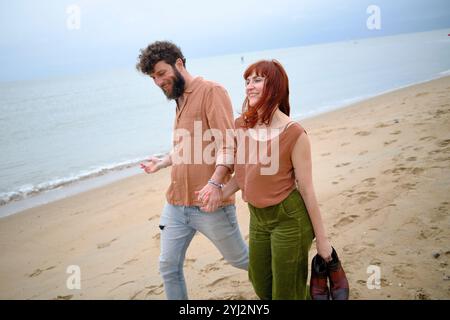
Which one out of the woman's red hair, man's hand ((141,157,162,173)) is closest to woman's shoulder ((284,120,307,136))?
the woman's red hair

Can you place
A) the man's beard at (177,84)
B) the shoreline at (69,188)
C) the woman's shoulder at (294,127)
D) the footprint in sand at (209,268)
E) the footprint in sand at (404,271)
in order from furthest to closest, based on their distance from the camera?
the shoreline at (69,188)
the footprint in sand at (209,268)
the footprint in sand at (404,271)
the man's beard at (177,84)
the woman's shoulder at (294,127)

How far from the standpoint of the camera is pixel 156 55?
2445 millimetres

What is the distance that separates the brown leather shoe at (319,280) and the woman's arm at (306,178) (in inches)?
5.5

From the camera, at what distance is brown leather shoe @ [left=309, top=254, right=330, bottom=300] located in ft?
7.08

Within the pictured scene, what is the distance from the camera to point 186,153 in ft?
7.95

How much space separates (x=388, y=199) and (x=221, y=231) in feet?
9.38

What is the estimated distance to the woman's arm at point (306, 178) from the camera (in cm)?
196

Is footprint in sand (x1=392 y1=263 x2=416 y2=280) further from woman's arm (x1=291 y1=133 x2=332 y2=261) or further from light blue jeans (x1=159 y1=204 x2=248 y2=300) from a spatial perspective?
light blue jeans (x1=159 y1=204 x2=248 y2=300)

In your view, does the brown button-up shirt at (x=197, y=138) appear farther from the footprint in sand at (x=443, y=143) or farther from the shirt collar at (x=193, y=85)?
the footprint in sand at (x=443, y=143)

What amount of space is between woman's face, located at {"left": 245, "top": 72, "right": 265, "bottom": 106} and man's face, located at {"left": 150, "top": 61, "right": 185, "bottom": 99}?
0.60 m

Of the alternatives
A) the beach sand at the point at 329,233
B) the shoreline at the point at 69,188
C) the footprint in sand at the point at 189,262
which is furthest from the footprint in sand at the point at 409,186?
the shoreline at the point at 69,188

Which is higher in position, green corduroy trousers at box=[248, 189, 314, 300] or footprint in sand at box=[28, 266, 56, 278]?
green corduroy trousers at box=[248, 189, 314, 300]

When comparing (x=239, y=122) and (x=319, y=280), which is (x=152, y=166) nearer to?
(x=239, y=122)
